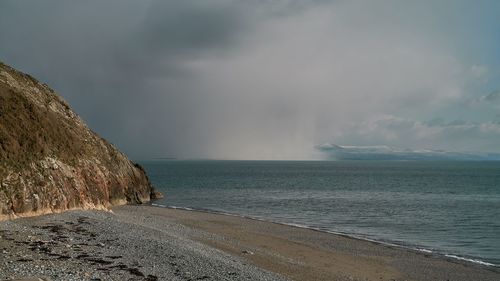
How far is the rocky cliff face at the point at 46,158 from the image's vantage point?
33594 millimetres

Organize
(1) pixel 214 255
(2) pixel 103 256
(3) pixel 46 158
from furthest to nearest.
Result: (3) pixel 46 158, (1) pixel 214 255, (2) pixel 103 256

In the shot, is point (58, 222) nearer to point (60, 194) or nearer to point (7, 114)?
point (60, 194)

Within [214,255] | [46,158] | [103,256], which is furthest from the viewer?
[46,158]

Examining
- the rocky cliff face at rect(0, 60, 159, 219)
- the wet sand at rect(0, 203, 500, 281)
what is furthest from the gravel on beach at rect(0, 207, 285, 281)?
the rocky cliff face at rect(0, 60, 159, 219)

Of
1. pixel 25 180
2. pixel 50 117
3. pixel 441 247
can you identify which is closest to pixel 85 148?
pixel 50 117

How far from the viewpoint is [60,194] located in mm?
38531

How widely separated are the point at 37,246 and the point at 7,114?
23716mm

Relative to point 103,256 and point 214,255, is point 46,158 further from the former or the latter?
point 214,255

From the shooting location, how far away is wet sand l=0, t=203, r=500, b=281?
1944 cm

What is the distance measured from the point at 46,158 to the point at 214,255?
22376mm

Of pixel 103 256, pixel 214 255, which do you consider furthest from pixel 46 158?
pixel 214 255

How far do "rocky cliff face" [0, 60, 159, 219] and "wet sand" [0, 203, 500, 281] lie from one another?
2.93m

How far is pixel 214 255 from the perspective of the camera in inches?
1009

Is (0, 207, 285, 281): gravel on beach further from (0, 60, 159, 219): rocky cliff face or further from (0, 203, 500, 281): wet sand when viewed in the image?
(0, 60, 159, 219): rocky cliff face
